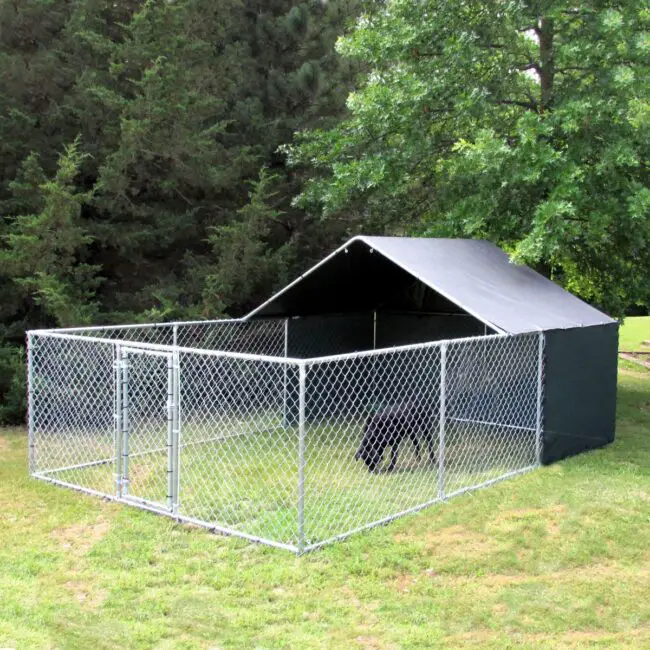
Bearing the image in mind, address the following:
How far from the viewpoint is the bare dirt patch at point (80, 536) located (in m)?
5.48

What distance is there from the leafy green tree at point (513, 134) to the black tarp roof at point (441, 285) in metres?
0.46

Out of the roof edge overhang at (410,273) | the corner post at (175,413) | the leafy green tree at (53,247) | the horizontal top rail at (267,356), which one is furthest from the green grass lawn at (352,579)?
the leafy green tree at (53,247)

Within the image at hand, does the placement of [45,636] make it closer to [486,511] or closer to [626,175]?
[486,511]

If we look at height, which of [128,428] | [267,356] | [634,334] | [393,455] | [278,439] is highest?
[267,356]

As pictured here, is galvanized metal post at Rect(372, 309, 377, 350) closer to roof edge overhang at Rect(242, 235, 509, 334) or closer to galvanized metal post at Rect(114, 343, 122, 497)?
roof edge overhang at Rect(242, 235, 509, 334)

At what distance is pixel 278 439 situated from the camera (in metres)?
8.91

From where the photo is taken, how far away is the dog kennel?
6.21 metres

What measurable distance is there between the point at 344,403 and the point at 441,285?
146cm

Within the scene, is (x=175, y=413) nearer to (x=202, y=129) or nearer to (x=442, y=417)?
(x=442, y=417)

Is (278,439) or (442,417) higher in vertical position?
(442,417)

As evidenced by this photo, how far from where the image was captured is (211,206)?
12328 millimetres

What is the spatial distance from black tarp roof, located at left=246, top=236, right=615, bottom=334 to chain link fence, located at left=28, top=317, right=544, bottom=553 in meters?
0.40

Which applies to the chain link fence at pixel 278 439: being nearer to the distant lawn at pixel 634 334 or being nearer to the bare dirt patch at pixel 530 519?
the bare dirt patch at pixel 530 519

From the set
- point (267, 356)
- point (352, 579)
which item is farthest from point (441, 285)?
point (352, 579)
